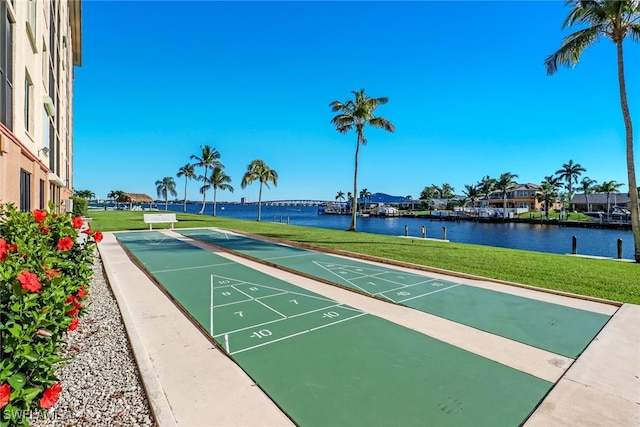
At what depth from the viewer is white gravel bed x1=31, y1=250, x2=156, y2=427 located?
2.89m

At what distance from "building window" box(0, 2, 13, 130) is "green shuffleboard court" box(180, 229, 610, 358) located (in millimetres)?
8506

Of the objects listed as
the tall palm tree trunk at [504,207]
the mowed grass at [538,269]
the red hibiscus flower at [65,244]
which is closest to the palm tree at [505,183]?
the tall palm tree trunk at [504,207]

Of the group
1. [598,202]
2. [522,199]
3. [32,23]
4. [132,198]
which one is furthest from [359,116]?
[598,202]

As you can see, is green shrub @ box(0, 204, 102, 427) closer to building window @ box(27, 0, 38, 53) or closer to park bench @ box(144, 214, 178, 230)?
building window @ box(27, 0, 38, 53)

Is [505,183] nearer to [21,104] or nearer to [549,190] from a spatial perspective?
[549,190]

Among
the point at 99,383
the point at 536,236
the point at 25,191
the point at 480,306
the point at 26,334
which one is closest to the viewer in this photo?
the point at 26,334

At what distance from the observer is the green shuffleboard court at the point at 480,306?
16.0 feet

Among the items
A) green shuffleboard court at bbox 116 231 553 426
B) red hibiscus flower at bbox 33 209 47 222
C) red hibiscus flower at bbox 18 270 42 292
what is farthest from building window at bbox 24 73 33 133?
red hibiscus flower at bbox 18 270 42 292

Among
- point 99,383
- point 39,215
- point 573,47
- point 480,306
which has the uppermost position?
point 573,47

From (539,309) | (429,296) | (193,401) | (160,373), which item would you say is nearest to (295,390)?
(193,401)

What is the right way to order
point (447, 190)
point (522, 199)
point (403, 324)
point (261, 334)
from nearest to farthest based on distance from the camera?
point (261, 334), point (403, 324), point (522, 199), point (447, 190)

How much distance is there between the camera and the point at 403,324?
17.4 feet

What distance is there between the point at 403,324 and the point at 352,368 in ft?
5.84

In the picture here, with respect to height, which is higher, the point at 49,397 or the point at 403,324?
the point at 49,397
